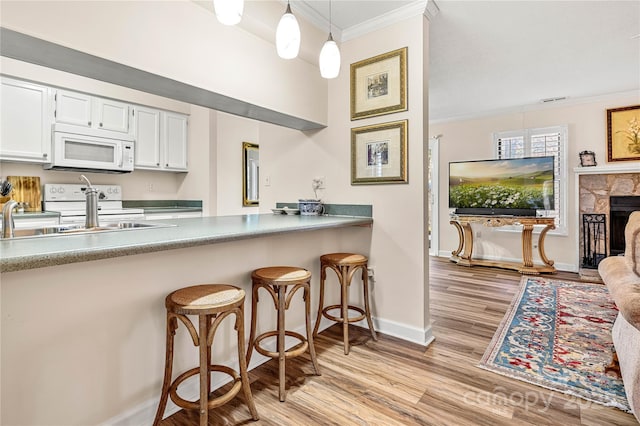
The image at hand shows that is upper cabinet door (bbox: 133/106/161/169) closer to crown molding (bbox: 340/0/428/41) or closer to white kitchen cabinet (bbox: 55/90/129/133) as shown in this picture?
white kitchen cabinet (bbox: 55/90/129/133)

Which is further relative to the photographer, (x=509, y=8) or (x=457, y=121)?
(x=457, y=121)

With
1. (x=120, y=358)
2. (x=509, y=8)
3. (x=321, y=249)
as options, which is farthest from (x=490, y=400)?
(x=509, y=8)

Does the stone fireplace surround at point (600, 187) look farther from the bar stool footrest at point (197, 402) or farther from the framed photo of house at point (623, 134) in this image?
the bar stool footrest at point (197, 402)

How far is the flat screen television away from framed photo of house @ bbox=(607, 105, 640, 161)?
798 mm

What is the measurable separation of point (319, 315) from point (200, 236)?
52.3 inches

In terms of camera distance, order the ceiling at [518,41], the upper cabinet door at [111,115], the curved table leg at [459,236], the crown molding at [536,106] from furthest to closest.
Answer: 1. the curved table leg at [459,236]
2. the crown molding at [536,106]
3. the upper cabinet door at [111,115]
4. the ceiling at [518,41]

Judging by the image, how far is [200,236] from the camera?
145 centimetres

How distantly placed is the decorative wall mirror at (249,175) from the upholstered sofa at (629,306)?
427cm

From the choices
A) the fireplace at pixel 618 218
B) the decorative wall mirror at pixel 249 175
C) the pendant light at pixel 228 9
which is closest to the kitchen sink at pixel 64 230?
the pendant light at pixel 228 9

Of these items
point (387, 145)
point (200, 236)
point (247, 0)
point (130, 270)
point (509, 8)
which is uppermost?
point (509, 8)

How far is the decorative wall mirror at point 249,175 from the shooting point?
16.3 feet

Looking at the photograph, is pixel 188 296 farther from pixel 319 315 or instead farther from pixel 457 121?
pixel 457 121

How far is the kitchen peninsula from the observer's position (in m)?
1.12

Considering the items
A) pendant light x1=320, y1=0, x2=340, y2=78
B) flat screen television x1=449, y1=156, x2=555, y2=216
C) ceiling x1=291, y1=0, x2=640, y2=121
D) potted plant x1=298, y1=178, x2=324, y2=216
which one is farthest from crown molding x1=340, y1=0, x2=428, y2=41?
flat screen television x1=449, y1=156, x2=555, y2=216
